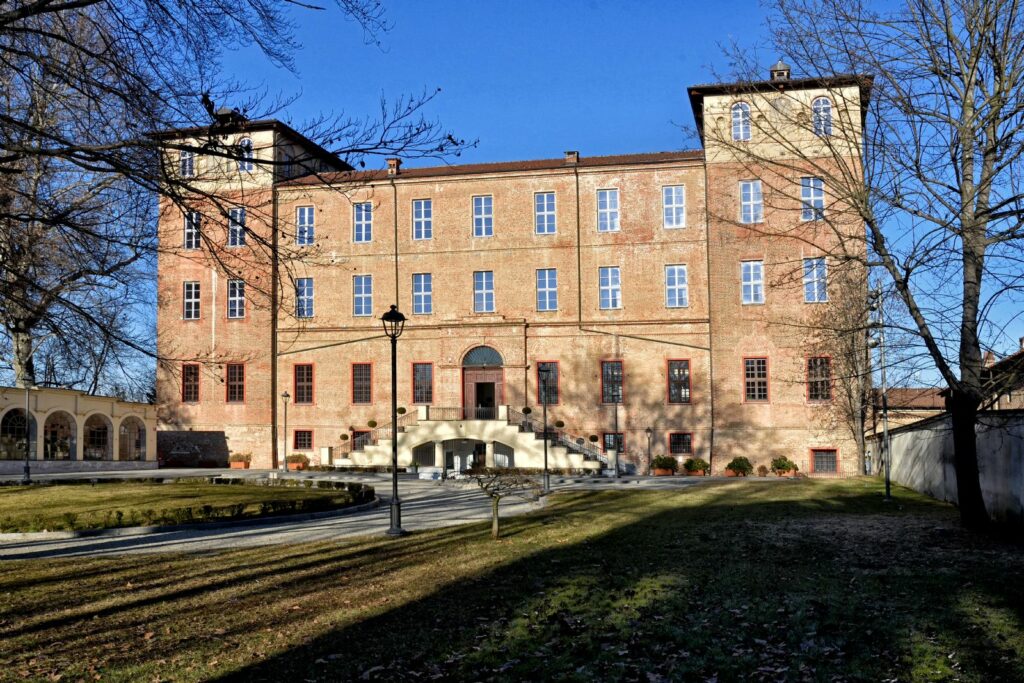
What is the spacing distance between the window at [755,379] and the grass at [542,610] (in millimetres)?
20983

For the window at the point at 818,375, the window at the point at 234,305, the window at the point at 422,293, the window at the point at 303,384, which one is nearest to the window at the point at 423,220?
the window at the point at 422,293

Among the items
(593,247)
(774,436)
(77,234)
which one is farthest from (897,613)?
(593,247)

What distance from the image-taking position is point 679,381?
3722 cm

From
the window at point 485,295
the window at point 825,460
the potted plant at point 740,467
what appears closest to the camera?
the potted plant at point 740,467

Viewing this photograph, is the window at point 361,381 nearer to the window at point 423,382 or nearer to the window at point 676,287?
the window at point 423,382

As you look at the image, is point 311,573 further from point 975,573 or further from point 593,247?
point 593,247

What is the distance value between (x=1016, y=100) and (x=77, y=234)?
13.7 metres

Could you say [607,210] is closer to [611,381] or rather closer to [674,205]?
[674,205]

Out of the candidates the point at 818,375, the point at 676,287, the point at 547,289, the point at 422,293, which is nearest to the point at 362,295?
the point at 422,293

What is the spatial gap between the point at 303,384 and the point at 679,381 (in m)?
17.3

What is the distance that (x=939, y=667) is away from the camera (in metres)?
7.12

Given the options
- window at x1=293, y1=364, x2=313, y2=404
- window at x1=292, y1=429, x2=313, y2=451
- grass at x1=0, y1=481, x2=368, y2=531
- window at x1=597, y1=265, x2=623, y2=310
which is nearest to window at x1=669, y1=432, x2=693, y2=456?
window at x1=597, y1=265, x2=623, y2=310

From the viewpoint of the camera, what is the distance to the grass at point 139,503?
17.5 metres

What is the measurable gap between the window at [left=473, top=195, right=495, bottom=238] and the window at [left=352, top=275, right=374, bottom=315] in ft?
18.0
